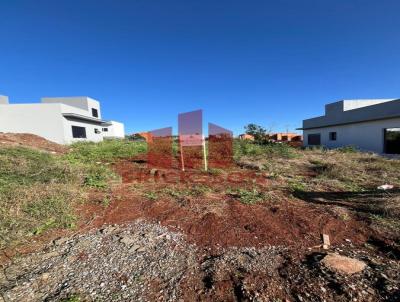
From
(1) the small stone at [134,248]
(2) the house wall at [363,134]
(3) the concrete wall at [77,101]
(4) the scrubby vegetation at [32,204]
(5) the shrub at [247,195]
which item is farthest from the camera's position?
(3) the concrete wall at [77,101]

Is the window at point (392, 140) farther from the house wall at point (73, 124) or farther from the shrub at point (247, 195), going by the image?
the house wall at point (73, 124)

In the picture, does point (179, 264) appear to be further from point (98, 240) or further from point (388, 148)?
point (388, 148)

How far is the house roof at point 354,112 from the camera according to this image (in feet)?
38.8

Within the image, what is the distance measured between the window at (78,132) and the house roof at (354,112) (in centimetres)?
2068

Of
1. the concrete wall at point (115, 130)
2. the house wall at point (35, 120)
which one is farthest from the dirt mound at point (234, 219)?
the concrete wall at point (115, 130)

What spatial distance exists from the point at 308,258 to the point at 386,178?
19.1 feet

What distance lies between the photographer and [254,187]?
5.36m

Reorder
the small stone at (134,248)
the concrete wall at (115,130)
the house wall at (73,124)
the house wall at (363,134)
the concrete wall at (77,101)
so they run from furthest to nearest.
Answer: the concrete wall at (115,130) → the concrete wall at (77,101) → the house wall at (73,124) → the house wall at (363,134) → the small stone at (134,248)

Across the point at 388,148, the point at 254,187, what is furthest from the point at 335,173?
the point at 388,148

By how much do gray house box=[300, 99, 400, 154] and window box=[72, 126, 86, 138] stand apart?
2068cm

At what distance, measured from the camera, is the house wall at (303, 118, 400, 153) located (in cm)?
1248

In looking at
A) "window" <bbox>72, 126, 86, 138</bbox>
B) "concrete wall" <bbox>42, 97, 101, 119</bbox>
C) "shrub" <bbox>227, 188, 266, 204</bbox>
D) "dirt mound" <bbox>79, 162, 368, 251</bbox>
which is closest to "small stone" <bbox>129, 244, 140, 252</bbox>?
"dirt mound" <bbox>79, 162, 368, 251</bbox>

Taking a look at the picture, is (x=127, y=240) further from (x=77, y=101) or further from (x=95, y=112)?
(x=95, y=112)

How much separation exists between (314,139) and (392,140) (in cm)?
723
